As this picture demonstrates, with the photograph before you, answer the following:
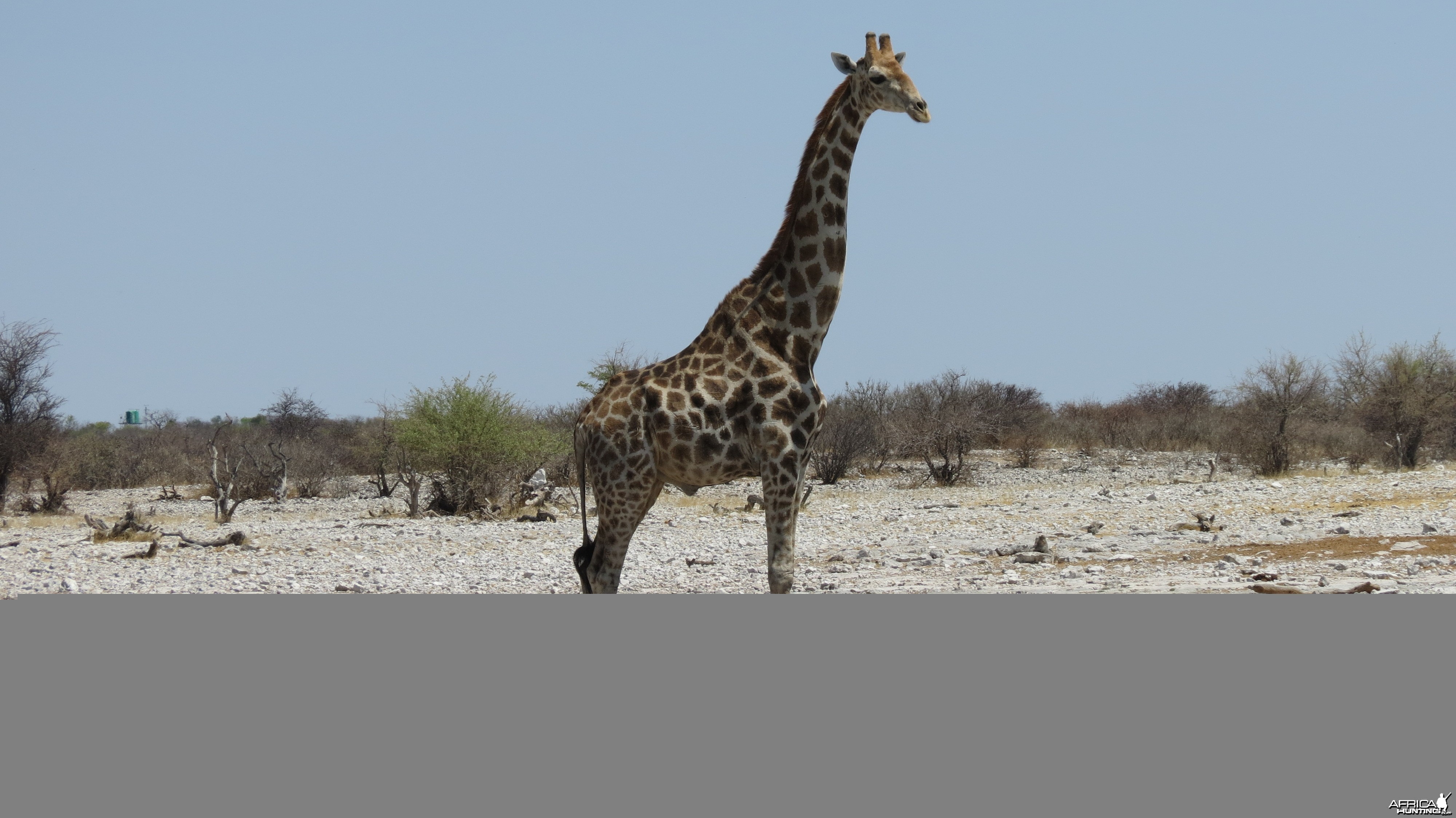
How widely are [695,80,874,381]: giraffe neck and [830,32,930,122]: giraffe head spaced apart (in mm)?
87

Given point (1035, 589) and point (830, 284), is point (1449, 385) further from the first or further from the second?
point (830, 284)

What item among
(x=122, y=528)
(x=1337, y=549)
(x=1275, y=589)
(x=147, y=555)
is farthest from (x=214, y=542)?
(x=1337, y=549)

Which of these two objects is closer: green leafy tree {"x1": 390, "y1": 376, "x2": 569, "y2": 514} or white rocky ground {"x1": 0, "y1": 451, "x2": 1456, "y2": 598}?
white rocky ground {"x1": 0, "y1": 451, "x2": 1456, "y2": 598}

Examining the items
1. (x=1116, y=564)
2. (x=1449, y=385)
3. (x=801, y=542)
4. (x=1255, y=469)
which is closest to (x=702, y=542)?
(x=801, y=542)

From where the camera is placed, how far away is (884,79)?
19.7ft

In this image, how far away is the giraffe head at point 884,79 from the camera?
595 cm

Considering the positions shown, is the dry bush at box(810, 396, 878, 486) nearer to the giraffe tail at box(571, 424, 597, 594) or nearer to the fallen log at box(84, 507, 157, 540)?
the fallen log at box(84, 507, 157, 540)

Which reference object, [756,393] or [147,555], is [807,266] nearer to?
[756,393]

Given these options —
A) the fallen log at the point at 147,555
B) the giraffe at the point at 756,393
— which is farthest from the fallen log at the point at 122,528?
the giraffe at the point at 756,393

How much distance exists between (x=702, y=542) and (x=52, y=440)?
50.7ft

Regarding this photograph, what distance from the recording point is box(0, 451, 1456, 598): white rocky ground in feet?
35.1

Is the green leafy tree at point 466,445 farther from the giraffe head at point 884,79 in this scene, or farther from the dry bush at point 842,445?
the giraffe head at point 884,79

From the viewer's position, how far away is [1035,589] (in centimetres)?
971
